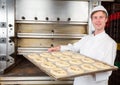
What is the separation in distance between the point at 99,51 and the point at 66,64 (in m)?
0.35

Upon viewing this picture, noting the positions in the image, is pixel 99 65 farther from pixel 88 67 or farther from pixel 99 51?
pixel 99 51

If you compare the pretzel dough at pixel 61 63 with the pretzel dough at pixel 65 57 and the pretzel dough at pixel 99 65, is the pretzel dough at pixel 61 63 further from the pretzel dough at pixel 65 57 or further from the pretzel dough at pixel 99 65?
the pretzel dough at pixel 99 65

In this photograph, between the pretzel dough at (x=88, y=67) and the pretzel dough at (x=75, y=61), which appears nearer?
the pretzel dough at (x=88, y=67)

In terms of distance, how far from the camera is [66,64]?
2.08 metres

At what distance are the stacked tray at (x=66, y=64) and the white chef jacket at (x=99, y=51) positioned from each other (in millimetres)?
83

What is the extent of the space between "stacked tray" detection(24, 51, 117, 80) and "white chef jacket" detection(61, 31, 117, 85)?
83 mm

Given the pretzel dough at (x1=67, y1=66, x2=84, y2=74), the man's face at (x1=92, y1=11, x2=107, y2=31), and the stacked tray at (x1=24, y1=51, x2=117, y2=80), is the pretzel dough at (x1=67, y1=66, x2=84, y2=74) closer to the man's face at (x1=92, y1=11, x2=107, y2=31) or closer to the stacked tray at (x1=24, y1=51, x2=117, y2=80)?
the stacked tray at (x1=24, y1=51, x2=117, y2=80)

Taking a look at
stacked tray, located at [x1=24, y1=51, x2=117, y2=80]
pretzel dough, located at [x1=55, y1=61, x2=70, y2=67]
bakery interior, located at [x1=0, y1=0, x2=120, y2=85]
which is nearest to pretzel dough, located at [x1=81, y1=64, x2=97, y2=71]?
stacked tray, located at [x1=24, y1=51, x2=117, y2=80]

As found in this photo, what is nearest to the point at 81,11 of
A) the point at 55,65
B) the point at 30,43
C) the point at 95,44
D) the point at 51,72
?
the point at 30,43

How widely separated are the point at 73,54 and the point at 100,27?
459 millimetres

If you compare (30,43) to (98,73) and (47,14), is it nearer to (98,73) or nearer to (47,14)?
(47,14)

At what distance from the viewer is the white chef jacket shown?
2036mm

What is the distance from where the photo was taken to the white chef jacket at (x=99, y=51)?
2036mm

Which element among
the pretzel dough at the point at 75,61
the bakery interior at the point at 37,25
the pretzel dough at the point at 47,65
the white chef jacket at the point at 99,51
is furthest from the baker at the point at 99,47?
the bakery interior at the point at 37,25
